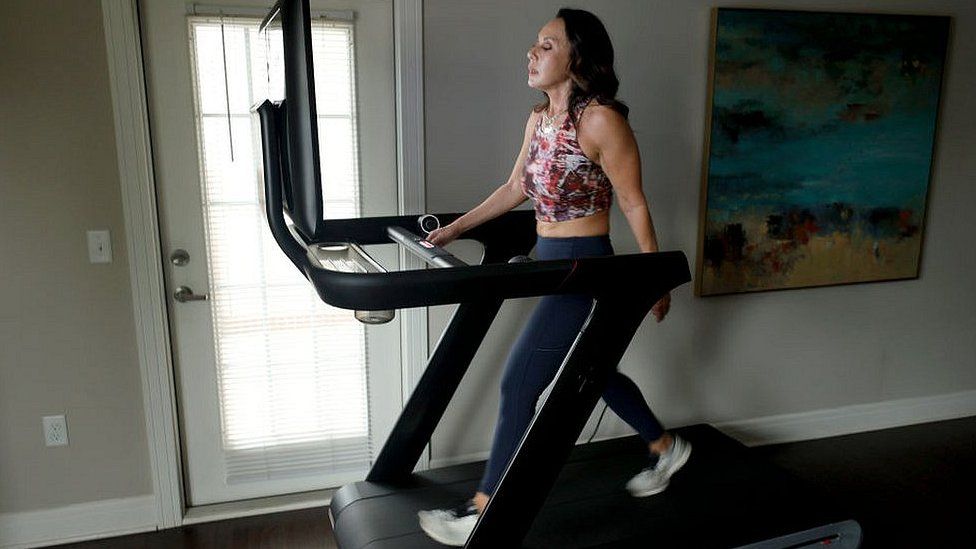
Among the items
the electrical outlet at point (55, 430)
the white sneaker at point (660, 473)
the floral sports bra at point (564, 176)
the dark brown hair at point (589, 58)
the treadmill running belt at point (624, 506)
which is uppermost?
the dark brown hair at point (589, 58)

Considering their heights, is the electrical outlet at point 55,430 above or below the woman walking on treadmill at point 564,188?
below

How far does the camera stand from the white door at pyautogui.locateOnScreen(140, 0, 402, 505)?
7.91ft

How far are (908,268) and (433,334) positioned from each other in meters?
2.12

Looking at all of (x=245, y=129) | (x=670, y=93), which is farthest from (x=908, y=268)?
(x=245, y=129)

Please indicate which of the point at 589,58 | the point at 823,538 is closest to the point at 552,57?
the point at 589,58

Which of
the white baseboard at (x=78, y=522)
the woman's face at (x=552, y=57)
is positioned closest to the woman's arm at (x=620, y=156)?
the woman's face at (x=552, y=57)

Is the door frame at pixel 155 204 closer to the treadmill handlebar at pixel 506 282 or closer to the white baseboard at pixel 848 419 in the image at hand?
the treadmill handlebar at pixel 506 282

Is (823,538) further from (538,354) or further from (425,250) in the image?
(425,250)

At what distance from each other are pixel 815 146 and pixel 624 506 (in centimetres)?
169

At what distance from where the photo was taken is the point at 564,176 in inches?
80.3

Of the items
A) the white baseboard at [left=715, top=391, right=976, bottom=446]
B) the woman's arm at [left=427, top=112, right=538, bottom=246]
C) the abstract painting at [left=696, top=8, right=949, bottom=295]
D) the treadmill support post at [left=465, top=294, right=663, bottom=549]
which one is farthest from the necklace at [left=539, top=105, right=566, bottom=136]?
the white baseboard at [left=715, top=391, right=976, bottom=446]

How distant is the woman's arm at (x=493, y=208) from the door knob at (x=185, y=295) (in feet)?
2.91

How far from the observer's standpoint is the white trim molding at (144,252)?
2.27 m

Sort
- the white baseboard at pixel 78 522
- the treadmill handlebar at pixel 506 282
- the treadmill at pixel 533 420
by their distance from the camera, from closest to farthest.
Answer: the treadmill handlebar at pixel 506 282, the treadmill at pixel 533 420, the white baseboard at pixel 78 522
